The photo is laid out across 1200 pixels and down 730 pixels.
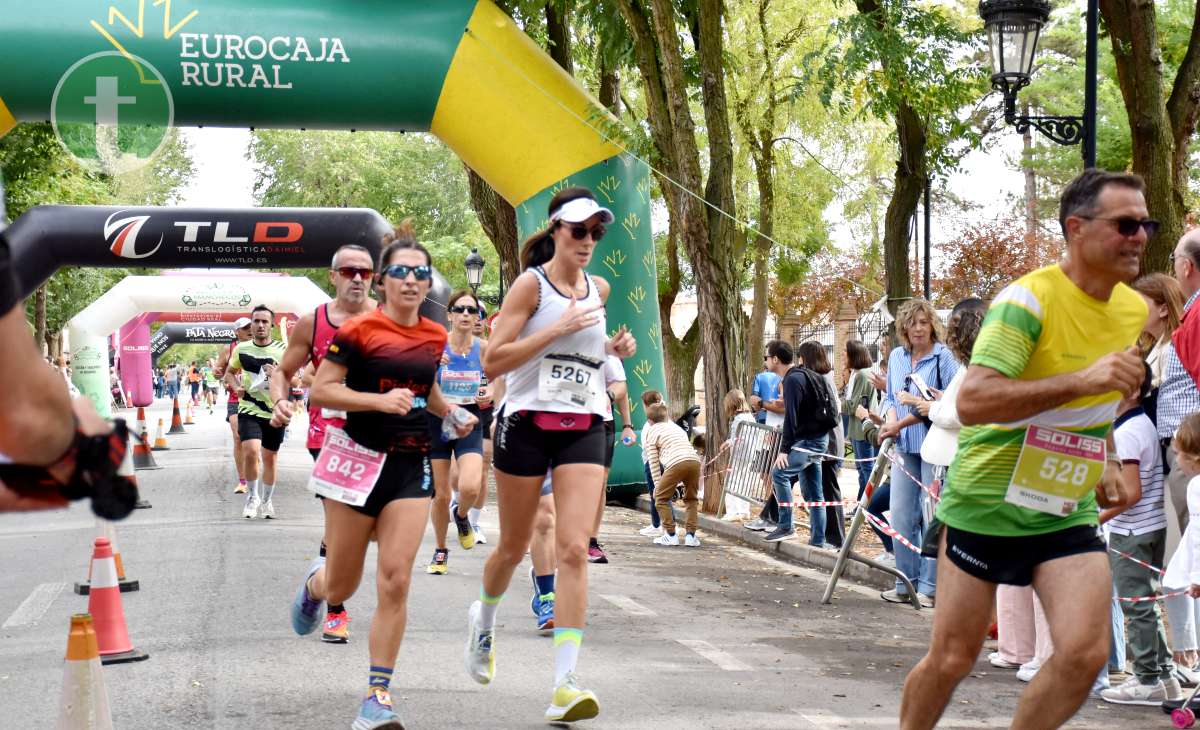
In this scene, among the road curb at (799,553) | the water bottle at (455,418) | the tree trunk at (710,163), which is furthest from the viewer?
the tree trunk at (710,163)

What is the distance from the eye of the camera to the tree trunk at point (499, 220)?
21.4 metres

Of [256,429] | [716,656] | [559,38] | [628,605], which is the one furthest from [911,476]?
[559,38]

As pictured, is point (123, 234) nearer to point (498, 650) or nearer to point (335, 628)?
point (335, 628)

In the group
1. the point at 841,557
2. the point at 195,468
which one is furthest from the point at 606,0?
the point at 195,468

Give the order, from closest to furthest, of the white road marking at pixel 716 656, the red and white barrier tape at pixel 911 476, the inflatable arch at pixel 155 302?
1. the white road marking at pixel 716 656
2. the red and white barrier tape at pixel 911 476
3. the inflatable arch at pixel 155 302

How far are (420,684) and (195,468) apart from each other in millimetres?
18381

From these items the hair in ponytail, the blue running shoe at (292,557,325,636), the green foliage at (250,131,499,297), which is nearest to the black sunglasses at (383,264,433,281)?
the hair in ponytail

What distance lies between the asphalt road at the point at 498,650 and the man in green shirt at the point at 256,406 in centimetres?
218

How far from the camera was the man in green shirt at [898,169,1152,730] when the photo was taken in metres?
4.22

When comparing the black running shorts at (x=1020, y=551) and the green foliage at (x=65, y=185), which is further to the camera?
the green foliage at (x=65, y=185)

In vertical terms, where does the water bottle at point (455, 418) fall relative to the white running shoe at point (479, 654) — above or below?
above

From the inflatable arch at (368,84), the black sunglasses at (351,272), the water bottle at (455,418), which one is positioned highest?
the inflatable arch at (368,84)

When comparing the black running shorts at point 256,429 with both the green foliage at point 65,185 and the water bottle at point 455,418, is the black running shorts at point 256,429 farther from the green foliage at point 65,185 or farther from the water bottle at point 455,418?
the green foliage at point 65,185

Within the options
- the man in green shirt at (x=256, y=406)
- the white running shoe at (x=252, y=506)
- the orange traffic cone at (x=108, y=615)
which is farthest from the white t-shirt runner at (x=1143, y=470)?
the white running shoe at (x=252, y=506)
